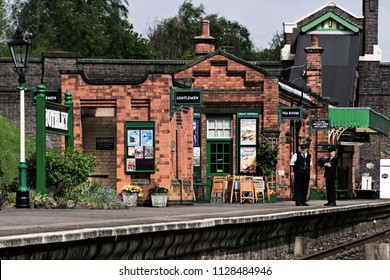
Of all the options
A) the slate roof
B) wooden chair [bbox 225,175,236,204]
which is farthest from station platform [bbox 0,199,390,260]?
the slate roof

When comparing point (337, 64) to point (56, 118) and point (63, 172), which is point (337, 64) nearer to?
point (56, 118)

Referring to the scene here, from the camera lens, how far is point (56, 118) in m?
27.7

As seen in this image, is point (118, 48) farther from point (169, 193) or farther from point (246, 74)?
point (169, 193)

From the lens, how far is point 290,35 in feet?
251

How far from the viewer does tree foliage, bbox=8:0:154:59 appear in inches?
3561

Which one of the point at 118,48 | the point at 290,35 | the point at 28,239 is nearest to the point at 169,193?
the point at 28,239

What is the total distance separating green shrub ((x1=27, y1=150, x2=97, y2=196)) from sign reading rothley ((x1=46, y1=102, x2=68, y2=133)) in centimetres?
66

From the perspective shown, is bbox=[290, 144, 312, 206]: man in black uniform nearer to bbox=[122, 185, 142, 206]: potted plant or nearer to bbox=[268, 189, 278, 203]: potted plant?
bbox=[122, 185, 142, 206]: potted plant

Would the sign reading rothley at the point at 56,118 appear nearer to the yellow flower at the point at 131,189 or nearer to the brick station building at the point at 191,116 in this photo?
the yellow flower at the point at 131,189

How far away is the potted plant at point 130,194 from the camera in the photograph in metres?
31.1

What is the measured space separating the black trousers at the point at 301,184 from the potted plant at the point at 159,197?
340 centimetres

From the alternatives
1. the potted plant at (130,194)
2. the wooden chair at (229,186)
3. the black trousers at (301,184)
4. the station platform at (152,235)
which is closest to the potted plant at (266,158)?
the wooden chair at (229,186)

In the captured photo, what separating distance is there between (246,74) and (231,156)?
280cm

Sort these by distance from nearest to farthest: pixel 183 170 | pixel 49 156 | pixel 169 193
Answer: pixel 49 156 → pixel 169 193 → pixel 183 170
